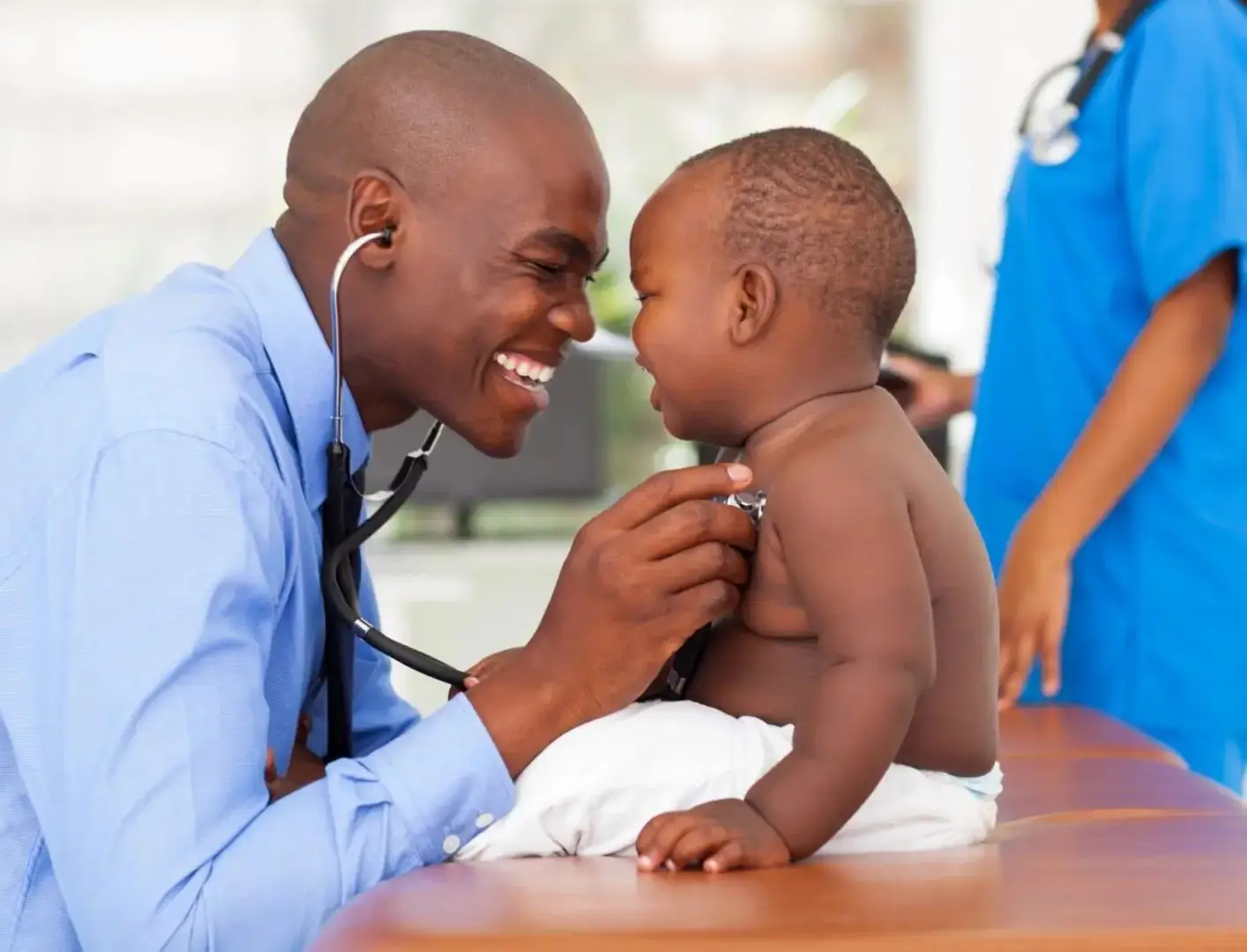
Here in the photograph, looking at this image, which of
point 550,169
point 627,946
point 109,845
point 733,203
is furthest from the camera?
point 550,169

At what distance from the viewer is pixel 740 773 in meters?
1.06

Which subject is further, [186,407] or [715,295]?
[715,295]

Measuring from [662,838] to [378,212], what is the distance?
2.01 feet

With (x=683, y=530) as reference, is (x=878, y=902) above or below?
below

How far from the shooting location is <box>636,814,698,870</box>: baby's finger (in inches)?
38.7

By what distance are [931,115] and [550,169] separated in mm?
4032

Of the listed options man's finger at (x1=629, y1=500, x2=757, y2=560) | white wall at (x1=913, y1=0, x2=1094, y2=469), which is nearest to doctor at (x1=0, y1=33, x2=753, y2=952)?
man's finger at (x1=629, y1=500, x2=757, y2=560)

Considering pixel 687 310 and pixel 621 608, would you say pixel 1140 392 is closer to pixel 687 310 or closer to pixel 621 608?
pixel 687 310

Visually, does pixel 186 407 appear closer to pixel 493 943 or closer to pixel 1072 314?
pixel 493 943

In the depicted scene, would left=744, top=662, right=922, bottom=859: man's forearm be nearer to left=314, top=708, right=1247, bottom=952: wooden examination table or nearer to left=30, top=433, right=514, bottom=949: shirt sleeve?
left=314, top=708, right=1247, bottom=952: wooden examination table

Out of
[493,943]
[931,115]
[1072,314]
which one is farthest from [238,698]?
[931,115]

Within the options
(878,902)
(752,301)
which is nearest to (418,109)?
(752,301)

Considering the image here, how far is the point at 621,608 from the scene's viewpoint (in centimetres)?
109

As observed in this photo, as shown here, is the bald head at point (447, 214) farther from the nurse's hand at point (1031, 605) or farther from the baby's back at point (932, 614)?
the nurse's hand at point (1031, 605)
